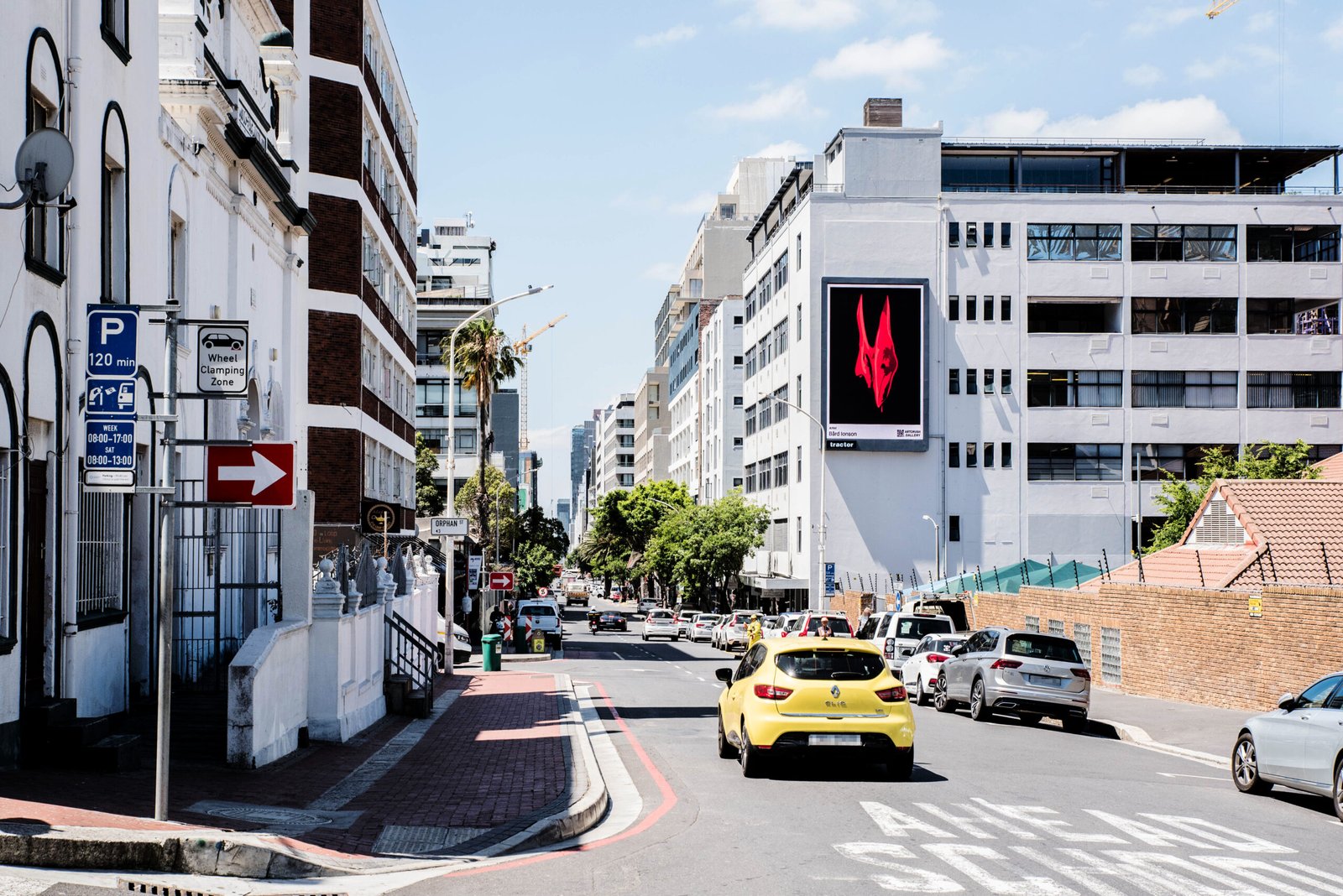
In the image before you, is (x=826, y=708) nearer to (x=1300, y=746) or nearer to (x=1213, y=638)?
(x=1300, y=746)

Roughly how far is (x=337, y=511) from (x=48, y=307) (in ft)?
90.3

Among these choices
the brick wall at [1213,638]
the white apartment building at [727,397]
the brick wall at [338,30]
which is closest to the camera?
the brick wall at [1213,638]

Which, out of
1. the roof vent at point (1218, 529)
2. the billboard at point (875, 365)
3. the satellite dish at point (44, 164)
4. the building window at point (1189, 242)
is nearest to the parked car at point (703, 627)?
the billboard at point (875, 365)

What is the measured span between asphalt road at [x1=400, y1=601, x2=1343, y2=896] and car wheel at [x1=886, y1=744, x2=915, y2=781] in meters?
0.30

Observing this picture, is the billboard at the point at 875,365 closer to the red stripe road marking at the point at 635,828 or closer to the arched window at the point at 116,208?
the red stripe road marking at the point at 635,828

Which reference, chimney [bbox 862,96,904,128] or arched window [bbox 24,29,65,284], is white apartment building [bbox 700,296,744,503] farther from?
arched window [bbox 24,29,65,284]

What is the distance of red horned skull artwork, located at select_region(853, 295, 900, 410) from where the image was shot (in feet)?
215

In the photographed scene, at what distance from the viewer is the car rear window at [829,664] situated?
16375mm

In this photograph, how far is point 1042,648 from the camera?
24453 mm

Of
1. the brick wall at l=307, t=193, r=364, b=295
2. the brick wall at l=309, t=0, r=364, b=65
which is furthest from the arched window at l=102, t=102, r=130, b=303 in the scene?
the brick wall at l=309, t=0, r=364, b=65

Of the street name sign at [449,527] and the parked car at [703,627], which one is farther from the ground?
the street name sign at [449,527]

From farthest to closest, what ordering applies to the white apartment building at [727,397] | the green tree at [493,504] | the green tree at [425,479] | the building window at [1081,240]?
the white apartment building at [727,397]
the green tree at [425,479]
the green tree at [493,504]
the building window at [1081,240]

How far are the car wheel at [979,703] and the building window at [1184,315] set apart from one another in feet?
147

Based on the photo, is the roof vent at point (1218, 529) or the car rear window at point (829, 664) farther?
the roof vent at point (1218, 529)
